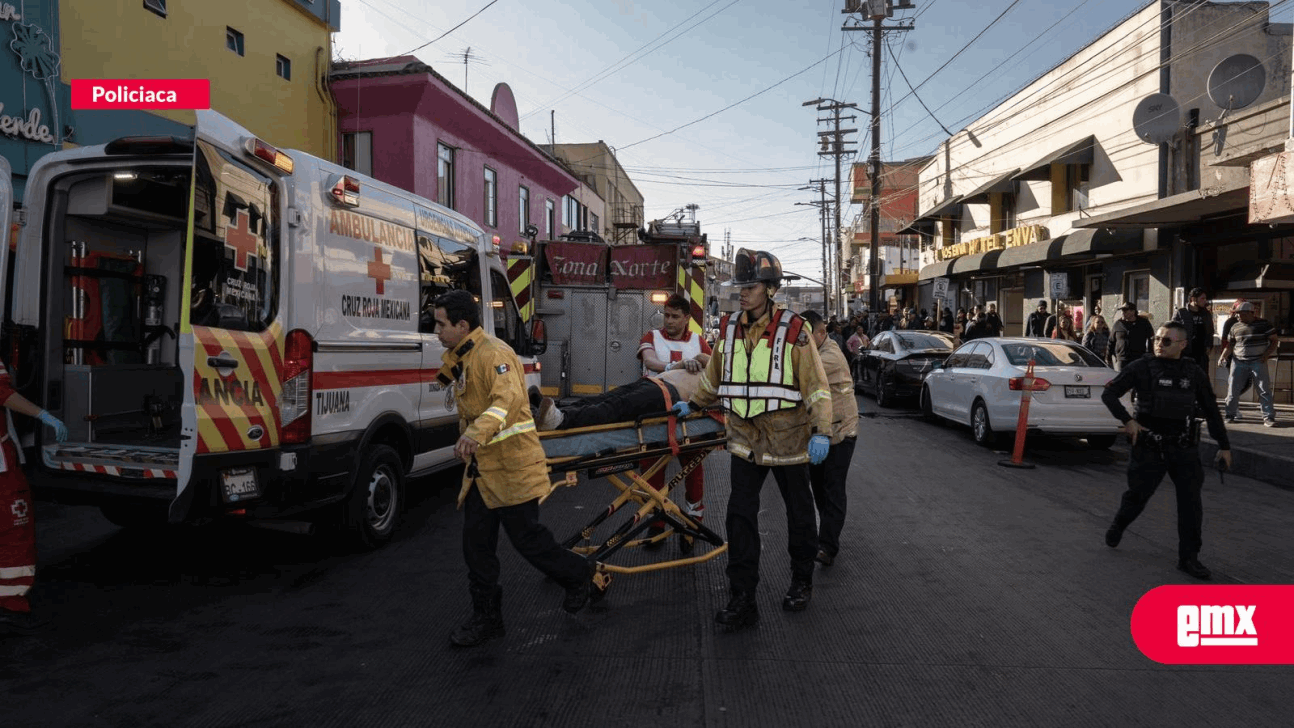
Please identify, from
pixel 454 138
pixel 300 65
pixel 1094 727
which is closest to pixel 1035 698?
pixel 1094 727

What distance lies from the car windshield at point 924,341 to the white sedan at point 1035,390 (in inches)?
138

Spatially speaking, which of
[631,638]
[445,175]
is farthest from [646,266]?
[445,175]

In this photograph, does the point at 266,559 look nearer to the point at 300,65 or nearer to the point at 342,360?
the point at 342,360

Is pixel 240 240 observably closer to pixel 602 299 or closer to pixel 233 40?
pixel 602 299

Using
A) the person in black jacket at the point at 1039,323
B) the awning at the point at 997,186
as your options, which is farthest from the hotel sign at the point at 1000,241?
the person in black jacket at the point at 1039,323

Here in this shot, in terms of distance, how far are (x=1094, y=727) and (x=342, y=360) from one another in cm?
443

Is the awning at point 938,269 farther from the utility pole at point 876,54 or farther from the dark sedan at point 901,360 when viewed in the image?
the dark sedan at point 901,360

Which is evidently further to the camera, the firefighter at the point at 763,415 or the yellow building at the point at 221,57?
the yellow building at the point at 221,57

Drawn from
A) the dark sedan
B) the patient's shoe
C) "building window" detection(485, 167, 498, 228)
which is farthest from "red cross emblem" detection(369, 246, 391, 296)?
"building window" detection(485, 167, 498, 228)

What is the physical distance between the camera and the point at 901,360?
15.8 meters

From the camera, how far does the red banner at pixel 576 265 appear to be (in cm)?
1139

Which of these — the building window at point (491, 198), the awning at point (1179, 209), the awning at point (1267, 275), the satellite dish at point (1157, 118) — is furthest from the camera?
the building window at point (491, 198)

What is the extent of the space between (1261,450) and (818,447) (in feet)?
26.9

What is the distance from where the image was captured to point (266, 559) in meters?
5.95
